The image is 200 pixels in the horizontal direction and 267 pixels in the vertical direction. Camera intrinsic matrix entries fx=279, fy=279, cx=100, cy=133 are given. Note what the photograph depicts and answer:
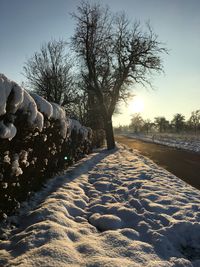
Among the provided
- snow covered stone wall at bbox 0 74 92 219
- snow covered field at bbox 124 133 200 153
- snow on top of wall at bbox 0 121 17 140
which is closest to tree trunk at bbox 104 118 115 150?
snow covered field at bbox 124 133 200 153

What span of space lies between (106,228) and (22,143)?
7.27 feet

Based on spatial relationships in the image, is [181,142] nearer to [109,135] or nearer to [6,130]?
[109,135]

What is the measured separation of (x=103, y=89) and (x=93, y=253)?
21.9 meters

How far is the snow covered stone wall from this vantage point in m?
4.44

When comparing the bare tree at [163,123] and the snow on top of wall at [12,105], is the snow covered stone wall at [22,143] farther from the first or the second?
the bare tree at [163,123]

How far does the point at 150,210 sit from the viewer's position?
5.69 m

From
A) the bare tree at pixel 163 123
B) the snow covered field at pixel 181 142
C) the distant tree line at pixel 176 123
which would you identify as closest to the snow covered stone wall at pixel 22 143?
the snow covered field at pixel 181 142

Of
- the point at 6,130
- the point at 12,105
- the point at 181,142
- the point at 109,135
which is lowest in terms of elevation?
the point at 181,142

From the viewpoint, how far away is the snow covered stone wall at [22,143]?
4.44 meters

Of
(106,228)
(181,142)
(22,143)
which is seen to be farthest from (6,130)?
(181,142)

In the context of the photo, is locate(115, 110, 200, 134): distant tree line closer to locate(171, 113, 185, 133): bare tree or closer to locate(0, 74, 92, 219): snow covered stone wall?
locate(171, 113, 185, 133): bare tree

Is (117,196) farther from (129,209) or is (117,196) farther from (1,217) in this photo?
(1,217)

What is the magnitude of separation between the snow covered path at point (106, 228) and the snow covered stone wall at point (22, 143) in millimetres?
416

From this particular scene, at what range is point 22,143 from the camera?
5344 millimetres
